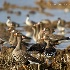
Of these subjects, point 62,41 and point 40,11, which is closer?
point 62,41

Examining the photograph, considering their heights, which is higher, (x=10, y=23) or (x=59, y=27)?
(x=10, y=23)

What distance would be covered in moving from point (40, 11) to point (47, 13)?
0.39 m

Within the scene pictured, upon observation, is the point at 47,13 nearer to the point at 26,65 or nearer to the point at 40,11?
the point at 40,11

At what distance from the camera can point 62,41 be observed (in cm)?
856

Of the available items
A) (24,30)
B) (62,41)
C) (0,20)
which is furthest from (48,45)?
(0,20)

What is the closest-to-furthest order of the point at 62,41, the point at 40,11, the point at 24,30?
the point at 62,41 < the point at 24,30 < the point at 40,11

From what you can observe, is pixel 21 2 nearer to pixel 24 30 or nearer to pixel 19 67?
pixel 24 30

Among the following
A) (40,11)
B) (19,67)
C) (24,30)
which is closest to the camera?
(19,67)

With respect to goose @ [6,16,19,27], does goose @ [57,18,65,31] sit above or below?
below

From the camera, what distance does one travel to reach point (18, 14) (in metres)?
11.2

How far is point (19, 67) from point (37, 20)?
16.8 feet

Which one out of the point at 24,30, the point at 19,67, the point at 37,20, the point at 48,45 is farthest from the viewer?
the point at 37,20

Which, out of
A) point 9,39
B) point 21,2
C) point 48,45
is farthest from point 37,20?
point 48,45

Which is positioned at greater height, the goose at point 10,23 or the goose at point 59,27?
the goose at point 10,23
